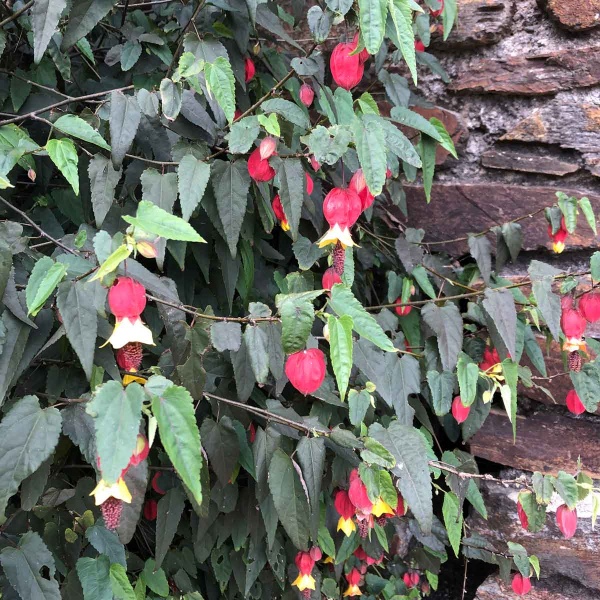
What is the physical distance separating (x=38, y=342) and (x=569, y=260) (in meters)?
1.05

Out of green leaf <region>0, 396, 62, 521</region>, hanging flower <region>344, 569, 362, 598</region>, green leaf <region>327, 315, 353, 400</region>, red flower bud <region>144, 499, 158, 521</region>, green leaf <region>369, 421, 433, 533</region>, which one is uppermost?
green leaf <region>327, 315, 353, 400</region>

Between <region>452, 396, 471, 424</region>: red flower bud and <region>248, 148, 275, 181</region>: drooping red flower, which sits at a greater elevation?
<region>248, 148, 275, 181</region>: drooping red flower

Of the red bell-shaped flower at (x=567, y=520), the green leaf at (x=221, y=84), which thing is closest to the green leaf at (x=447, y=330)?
the red bell-shaped flower at (x=567, y=520)

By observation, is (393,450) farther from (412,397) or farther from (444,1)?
(444,1)

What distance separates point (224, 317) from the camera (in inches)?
30.6

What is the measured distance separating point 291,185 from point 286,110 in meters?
0.10

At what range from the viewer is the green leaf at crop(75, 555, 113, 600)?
0.80m

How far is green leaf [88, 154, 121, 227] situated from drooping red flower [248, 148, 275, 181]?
7.3 inches

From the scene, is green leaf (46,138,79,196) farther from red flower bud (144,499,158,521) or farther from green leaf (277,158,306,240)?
red flower bud (144,499,158,521)

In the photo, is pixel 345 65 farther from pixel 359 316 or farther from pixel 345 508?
pixel 345 508

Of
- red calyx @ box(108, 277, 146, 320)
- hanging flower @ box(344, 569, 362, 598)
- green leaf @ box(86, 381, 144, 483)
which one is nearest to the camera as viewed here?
green leaf @ box(86, 381, 144, 483)

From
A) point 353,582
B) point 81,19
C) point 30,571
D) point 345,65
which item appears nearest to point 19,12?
point 81,19

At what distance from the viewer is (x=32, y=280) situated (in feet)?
2.11

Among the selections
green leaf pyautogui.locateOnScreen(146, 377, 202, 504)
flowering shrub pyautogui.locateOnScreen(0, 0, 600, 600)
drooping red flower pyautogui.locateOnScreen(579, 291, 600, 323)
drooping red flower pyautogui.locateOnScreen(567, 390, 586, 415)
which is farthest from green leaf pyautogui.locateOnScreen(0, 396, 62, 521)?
drooping red flower pyautogui.locateOnScreen(567, 390, 586, 415)
